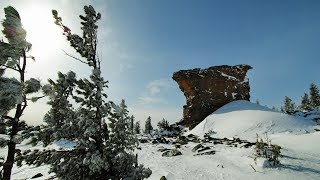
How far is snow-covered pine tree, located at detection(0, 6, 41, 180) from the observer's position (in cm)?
559

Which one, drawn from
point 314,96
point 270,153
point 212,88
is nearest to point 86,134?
point 270,153

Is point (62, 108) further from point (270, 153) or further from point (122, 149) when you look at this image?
point (270, 153)

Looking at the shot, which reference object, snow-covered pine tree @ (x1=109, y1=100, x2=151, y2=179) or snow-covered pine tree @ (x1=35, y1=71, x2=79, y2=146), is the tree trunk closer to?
snow-covered pine tree @ (x1=35, y1=71, x2=79, y2=146)

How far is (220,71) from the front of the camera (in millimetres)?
40000

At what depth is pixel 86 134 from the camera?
566 centimetres

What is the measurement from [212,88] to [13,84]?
116 feet

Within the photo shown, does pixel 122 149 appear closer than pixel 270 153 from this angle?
Yes

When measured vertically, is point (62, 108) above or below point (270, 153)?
above

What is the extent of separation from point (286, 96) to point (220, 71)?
60.3 meters

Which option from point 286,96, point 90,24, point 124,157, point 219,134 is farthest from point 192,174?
point 286,96

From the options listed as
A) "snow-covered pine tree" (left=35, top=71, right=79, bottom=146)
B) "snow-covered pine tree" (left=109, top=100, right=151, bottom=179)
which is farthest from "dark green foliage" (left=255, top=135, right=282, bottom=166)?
"snow-covered pine tree" (left=35, top=71, right=79, bottom=146)

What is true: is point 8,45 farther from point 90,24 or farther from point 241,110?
point 241,110

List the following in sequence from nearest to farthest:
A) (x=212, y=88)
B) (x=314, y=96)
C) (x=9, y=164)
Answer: (x=9, y=164), (x=212, y=88), (x=314, y=96)

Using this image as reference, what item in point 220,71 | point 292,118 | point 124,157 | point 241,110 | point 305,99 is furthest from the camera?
point 305,99
